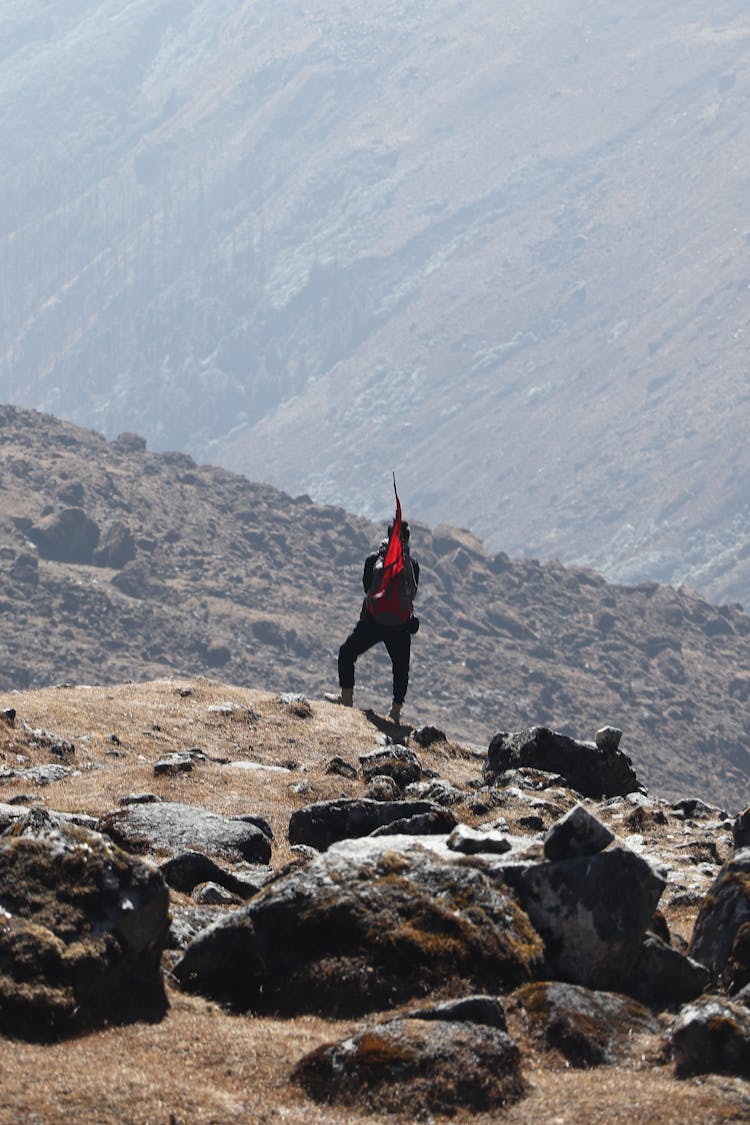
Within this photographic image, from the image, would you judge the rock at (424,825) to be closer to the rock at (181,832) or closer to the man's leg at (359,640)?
the rock at (181,832)

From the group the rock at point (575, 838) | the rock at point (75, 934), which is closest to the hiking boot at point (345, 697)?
the rock at point (575, 838)

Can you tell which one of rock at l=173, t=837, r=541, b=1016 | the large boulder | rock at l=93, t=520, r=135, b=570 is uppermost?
rock at l=173, t=837, r=541, b=1016

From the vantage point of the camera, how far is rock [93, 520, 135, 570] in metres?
99.2

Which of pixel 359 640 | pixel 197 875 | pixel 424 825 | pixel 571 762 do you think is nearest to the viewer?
pixel 197 875

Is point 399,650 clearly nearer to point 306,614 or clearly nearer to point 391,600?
point 391,600

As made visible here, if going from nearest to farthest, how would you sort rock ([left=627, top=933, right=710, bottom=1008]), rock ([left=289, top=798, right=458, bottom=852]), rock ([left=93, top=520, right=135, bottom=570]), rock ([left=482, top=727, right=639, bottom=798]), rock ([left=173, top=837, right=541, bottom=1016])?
1. rock ([left=173, top=837, right=541, bottom=1016])
2. rock ([left=627, top=933, right=710, bottom=1008])
3. rock ([left=289, top=798, right=458, bottom=852])
4. rock ([left=482, top=727, right=639, bottom=798])
5. rock ([left=93, top=520, right=135, bottom=570])

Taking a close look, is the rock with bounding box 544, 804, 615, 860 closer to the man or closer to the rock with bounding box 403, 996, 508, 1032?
the rock with bounding box 403, 996, 508, 1032

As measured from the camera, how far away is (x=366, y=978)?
25.8 feet

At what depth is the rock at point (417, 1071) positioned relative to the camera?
6.83 m

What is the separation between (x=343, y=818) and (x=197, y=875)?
2042mm

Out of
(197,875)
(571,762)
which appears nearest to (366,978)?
(197,875)

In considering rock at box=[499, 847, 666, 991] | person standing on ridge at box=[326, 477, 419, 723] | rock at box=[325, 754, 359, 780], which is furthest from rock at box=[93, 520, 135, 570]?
rock at box=[499, 847, 666, 991]

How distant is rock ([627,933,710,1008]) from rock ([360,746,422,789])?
20.6ft

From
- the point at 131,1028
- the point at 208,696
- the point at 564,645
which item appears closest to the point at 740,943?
the point at 131,1028
